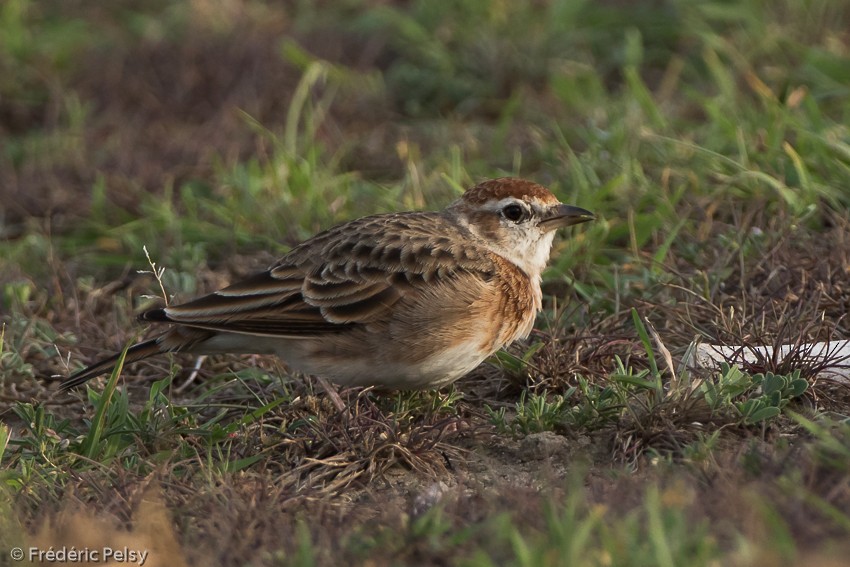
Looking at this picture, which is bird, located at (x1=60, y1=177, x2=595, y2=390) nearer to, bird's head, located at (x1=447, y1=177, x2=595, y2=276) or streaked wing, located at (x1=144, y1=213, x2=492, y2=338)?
streaked wing, located at (x1=144, y1=213, x2=492, y2=338)

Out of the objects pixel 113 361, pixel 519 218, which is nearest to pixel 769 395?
pixel 519 218

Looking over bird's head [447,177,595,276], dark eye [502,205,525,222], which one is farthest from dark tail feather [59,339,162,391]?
dark eye [502,205,525,222]

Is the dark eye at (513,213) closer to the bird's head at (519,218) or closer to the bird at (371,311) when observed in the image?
the bird's head at (519,218)

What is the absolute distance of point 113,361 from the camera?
18.9ft

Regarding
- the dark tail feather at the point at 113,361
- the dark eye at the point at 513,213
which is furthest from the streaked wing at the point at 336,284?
the dark eye at the point at 513,213

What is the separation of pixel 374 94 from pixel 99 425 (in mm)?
5506

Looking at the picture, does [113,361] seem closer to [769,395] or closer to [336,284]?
[336,284]

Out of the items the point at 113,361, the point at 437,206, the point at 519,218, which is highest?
the point at 519,218

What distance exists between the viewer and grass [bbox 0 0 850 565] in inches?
167

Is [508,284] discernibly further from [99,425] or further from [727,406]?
[99,425]

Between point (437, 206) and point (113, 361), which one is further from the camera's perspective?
point (437, 206)

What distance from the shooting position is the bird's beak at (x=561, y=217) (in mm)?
6223

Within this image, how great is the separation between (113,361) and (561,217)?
7.48 feet

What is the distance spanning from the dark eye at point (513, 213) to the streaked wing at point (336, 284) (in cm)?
34
